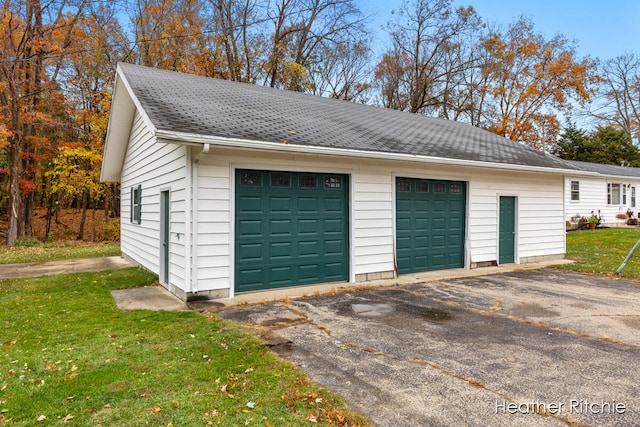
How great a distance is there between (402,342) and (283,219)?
3.31 metres

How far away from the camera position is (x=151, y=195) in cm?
859

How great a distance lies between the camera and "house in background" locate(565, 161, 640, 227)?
778 inches

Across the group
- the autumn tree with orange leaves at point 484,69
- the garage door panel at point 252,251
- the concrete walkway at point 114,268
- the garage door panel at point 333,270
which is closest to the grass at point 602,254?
the garage door panel at point 333,270

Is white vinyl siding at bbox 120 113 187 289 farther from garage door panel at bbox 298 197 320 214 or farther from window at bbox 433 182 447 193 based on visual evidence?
window at bbox 433 182 447 193

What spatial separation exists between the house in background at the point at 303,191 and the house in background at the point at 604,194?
10.5 meters

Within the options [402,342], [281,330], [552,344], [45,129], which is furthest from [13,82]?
[552,344]

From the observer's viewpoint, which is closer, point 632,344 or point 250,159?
point 632,344

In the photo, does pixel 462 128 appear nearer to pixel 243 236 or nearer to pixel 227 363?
pixel 243 236

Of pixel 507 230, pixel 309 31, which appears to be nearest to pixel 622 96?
pixel 309 31

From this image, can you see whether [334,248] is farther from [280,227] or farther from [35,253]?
[35,253]

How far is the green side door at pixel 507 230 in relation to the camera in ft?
32.9

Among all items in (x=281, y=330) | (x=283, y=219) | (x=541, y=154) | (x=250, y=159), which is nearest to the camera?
(x=281, y=330)

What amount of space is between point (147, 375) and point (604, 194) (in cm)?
2477

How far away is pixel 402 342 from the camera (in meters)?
4.34
